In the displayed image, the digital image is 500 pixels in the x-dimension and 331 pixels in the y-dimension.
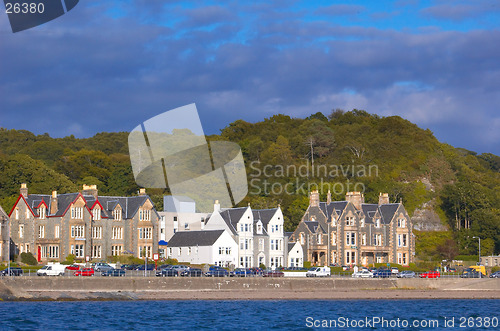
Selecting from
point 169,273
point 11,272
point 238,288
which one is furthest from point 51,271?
point 238,288

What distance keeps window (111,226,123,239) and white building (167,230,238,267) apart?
6786 mm

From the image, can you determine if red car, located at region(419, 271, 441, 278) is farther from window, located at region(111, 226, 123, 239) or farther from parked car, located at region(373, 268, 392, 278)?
window, located at region(111, 226, 123, 239)

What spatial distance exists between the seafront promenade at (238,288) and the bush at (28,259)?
2062 cm

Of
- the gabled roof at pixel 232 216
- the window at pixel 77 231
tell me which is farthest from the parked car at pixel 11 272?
the gabled roof at pixel 232 216

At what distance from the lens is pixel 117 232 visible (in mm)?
98062

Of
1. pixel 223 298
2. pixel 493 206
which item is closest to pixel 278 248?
pixel 223 298

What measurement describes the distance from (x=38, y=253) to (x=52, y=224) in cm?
374

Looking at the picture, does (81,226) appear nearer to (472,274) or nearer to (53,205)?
(53,205)

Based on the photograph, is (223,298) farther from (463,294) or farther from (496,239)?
(496,239)

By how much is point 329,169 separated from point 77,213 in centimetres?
6026

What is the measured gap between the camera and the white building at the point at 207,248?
316ft

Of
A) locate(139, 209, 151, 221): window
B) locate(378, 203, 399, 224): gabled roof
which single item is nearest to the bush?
locate(139, 209, 151, 221): window

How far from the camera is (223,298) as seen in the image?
7569 cm

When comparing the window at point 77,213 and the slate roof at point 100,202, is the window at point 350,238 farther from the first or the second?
the window at point 77,213
